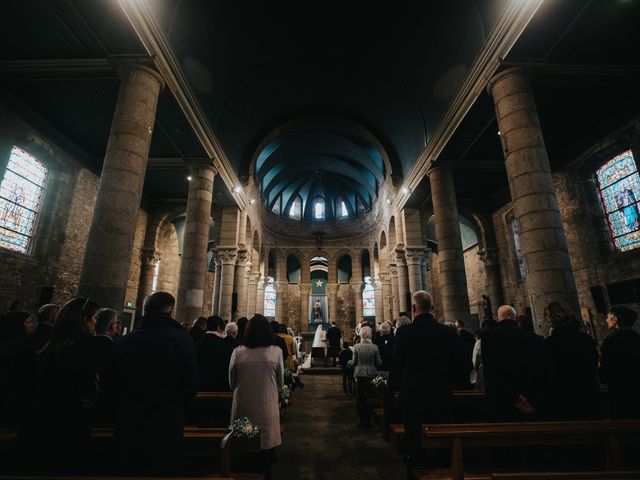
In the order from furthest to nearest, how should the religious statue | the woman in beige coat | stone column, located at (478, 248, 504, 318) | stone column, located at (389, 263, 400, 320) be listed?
the religious statue
stone column, located at (389, 263, 400, 320)
stone column, located at (478, 248, 504, 318)
the woman in beige coat

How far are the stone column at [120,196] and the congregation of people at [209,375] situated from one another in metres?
2.20

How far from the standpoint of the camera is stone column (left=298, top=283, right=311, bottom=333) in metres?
25.9

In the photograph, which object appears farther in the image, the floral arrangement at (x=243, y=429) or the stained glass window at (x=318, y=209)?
the stained glass window at (x=318, y=209)

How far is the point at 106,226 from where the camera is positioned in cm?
598

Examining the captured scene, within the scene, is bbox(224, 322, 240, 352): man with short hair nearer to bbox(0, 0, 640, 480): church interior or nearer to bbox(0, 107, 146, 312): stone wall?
bbox(0, 0, 640, 480): church interior

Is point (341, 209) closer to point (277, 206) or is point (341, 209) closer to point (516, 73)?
point (277, 206)

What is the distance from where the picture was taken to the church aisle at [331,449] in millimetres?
3852

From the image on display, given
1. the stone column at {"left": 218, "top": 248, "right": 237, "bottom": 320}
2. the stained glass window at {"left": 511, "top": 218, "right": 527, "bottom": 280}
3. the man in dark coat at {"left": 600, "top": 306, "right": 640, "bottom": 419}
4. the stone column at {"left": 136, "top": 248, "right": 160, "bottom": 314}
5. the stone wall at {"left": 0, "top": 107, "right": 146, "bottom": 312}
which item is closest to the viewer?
the man in dark coat at {"left": 600, "top": 306, "right": 640, "bottom": 419}

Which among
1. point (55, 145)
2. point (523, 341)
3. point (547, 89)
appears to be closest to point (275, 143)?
point (55, 145)

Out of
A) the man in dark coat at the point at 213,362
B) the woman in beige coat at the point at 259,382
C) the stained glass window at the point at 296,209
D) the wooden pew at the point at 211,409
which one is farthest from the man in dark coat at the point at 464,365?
the stained glass window at the point at 296,209

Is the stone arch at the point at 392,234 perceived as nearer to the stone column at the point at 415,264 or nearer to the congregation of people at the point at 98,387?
the stone column at the point at 415,264

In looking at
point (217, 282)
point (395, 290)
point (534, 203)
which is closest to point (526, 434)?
point (534, 203)

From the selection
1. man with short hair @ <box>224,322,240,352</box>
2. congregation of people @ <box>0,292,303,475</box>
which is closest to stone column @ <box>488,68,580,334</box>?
man with short hair @ <box>224,322,240,352</box>

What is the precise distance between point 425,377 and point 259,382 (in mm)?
1582
